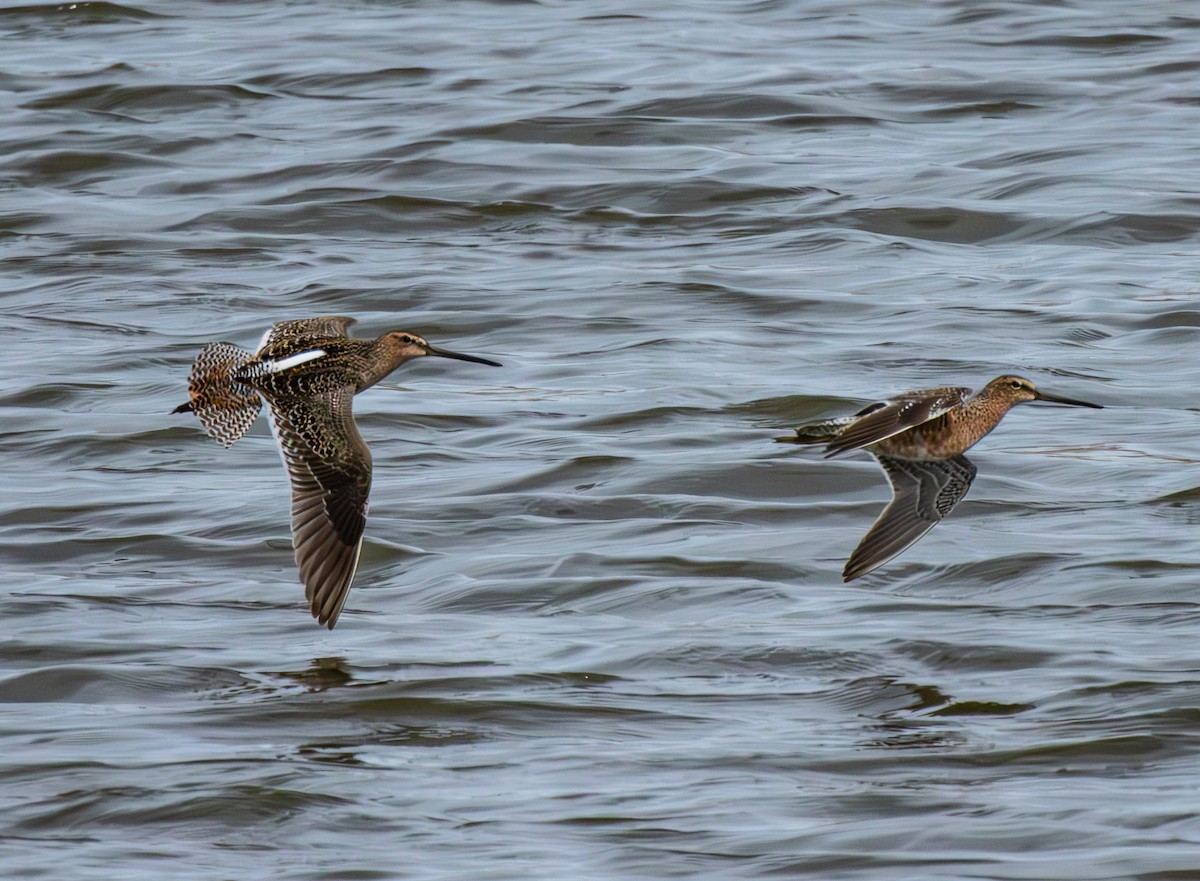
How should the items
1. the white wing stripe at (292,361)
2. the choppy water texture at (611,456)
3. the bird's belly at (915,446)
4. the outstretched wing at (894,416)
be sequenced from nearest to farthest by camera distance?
the choppy water texture at (611,456)
the outstretched wing at (894,416)
the bird's belly at (915,446)
the white wing stripe at (292,361)

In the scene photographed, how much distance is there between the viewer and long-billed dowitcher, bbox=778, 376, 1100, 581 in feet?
24.7

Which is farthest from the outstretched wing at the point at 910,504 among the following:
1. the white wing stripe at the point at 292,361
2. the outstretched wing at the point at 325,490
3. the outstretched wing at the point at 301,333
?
the outstretched wing at the point at 301,333

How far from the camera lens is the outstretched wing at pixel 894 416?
696cm

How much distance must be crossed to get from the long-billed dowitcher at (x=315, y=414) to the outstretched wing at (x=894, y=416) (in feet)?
5.52

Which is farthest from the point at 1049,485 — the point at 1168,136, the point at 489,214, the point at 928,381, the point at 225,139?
the point at 225,139

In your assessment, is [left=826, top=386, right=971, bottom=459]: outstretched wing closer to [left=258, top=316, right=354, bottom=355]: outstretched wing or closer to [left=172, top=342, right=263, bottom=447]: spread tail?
[left=258, top=316, right=354, bottom=355]: outstretched wing

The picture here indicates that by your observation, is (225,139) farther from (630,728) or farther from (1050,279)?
(630,728)

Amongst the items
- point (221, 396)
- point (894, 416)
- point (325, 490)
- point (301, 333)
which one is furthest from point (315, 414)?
point (894, 416)

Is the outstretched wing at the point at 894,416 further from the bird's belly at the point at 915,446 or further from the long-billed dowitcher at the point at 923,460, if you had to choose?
the bird's belly at the point at 915,446

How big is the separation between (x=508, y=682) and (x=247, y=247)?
6.74 meters

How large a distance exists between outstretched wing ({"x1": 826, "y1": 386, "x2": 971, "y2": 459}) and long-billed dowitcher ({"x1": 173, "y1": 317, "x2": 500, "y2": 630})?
1683 mm

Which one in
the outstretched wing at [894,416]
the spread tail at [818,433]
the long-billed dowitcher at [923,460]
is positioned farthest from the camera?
the long-billed dowitcher at [923,460]

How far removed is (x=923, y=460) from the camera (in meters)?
7.95

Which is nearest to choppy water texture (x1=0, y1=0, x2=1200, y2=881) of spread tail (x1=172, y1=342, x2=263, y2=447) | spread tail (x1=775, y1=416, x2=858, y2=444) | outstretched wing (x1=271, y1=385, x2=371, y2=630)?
outstretched wing (x1=271, y1=385, x2=371, y2=630)
